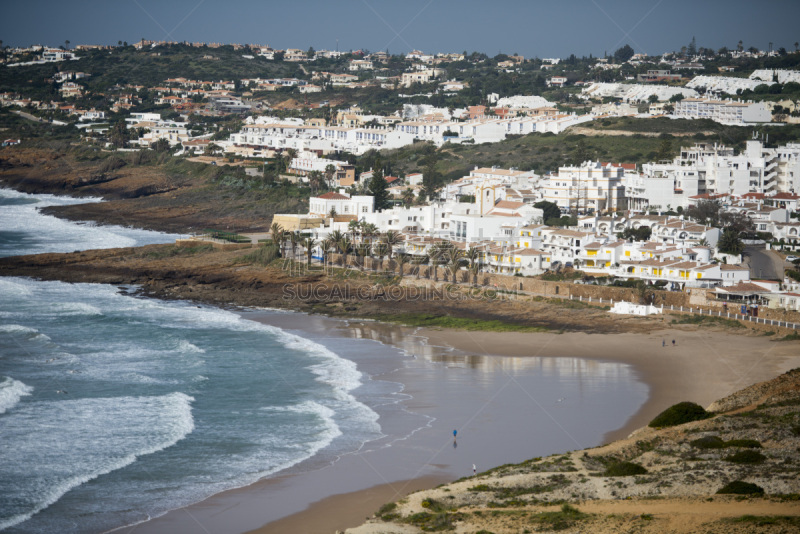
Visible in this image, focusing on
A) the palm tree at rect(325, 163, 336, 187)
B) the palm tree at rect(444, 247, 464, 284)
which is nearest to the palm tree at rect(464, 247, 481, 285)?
the palm tree at rect(444, 247, 464, 284)

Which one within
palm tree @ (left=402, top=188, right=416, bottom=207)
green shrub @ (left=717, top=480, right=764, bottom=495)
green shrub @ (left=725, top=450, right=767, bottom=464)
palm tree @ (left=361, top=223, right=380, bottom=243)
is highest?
palm tree @ (left=402, top=188, right=416, bottom=207)

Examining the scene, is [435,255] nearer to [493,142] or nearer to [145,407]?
[145,407]

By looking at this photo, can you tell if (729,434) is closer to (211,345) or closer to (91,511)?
(91,511)

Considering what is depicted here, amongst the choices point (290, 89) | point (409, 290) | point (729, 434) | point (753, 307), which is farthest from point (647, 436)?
point (290, 89)

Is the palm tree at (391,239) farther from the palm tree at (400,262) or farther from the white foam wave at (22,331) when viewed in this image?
the white foam wave at (22,331)

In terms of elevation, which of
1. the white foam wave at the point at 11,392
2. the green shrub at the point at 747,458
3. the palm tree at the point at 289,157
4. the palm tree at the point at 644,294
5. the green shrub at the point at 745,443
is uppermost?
the palm tree at the point at 289,157

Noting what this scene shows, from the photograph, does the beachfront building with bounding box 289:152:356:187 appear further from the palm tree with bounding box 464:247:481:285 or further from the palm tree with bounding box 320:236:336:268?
the palm tree with bounding box 464:247:481:285

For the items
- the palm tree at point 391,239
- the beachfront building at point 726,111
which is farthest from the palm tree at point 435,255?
the beachfront building at point 726,111
